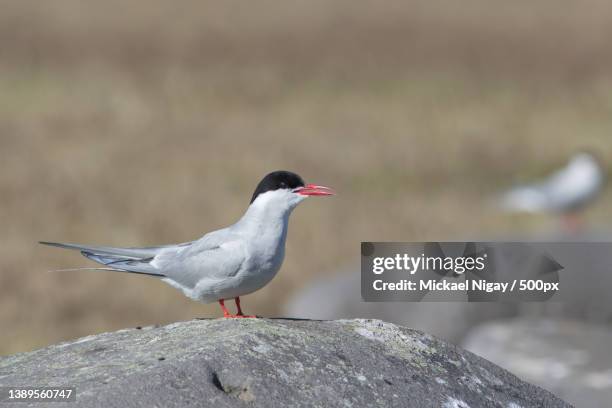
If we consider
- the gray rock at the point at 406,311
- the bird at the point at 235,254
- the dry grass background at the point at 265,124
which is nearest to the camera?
the bird at the point at 235,254

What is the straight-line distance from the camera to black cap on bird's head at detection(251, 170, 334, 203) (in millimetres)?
5523

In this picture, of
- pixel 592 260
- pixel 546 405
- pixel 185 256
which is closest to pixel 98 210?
pixel 592 260

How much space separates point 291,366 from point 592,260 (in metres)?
7.13

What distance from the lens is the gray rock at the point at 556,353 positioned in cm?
870

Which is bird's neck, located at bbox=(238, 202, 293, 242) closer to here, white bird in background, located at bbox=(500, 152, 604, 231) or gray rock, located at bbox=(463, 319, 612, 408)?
gray rock, located at bbox=(463, 319, 612, 408)

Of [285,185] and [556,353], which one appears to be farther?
[556,353]

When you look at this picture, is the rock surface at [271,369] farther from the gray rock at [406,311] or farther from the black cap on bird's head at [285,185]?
the gray rock at [406,311]

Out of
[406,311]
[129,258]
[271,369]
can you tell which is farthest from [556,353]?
[271,369]

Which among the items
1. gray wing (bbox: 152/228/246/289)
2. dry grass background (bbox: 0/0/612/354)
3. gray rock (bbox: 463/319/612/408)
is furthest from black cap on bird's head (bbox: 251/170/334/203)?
dry grass background (bbox: 0/0/612/354)

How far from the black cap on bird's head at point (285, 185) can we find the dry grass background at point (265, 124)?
672 cm

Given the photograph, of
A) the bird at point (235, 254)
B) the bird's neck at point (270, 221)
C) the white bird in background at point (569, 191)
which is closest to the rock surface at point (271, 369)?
the bird at point (235, 254)

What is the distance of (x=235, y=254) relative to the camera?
17.7ft

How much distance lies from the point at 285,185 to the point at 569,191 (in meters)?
11.7

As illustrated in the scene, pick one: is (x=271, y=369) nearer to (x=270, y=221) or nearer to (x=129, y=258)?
(x=270, y=221)
